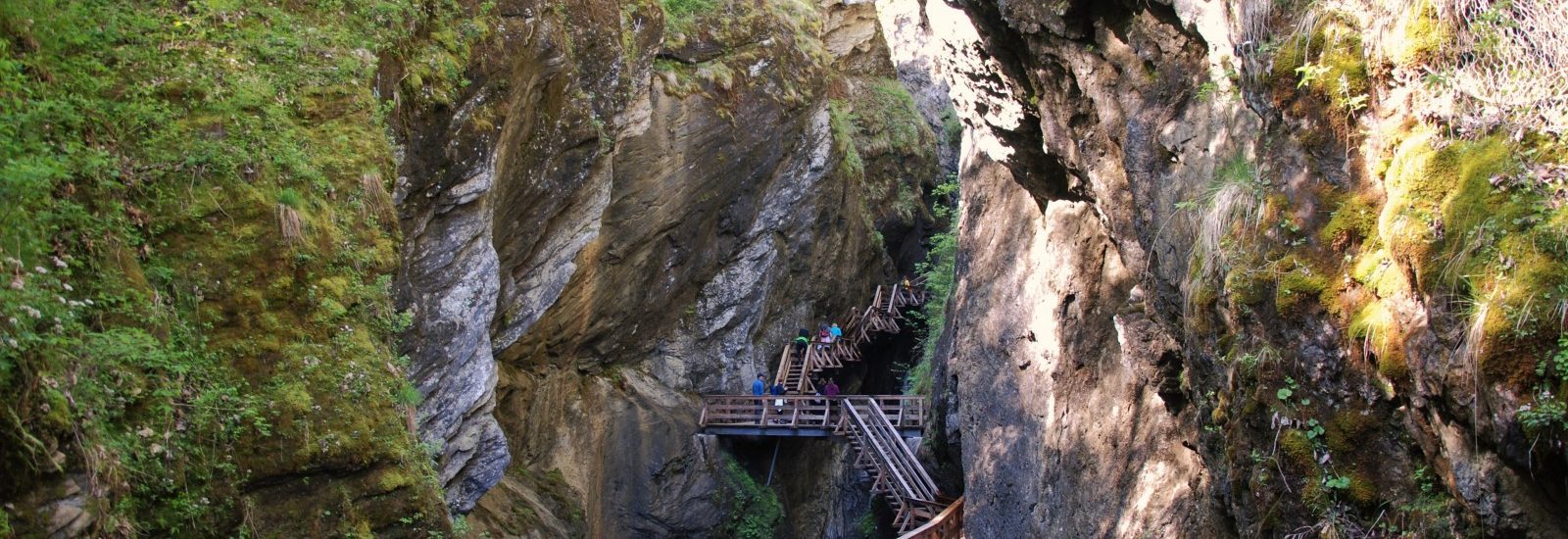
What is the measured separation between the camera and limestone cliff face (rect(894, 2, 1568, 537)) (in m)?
5.12

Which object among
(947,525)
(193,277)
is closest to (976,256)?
(947,525)

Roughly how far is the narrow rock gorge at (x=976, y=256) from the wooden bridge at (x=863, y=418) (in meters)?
1.64

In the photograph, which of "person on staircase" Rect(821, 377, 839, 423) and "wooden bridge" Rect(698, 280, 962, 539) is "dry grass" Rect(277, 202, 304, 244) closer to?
"wooden bridge" Rect(698, 280, 962, 539)

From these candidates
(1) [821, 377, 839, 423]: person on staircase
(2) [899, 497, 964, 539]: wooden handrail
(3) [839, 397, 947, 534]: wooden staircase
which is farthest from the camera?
(1) [821, 377, 839, 423]: person on staircase

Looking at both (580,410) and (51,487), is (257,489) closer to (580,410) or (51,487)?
(51,487)

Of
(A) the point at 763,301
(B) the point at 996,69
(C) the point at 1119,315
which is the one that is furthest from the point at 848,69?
(C) the point at 1119,315

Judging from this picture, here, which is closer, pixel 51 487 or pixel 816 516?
pixel 51 487

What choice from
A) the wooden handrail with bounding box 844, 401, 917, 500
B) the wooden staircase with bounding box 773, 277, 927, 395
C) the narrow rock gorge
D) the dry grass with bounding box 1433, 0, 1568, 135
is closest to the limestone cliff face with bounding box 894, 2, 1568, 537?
the narrow rock gorge

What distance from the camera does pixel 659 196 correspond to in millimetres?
17000

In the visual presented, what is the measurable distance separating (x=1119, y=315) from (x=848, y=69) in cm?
1699

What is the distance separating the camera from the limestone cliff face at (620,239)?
11117 mm

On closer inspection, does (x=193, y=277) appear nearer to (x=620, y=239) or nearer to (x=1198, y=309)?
(x=1198, y=309)

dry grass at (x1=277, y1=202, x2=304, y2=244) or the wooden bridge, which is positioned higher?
dry grass at (x1=277, y1=202, x2=304, y2=244)

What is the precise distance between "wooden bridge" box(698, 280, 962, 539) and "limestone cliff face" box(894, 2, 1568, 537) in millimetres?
2586
